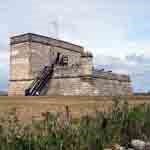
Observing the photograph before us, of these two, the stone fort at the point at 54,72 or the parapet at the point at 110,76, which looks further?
the parapet at the point at 110,76

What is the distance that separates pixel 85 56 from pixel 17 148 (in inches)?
941

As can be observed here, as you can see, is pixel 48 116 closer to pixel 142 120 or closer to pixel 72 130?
Answer: pixel 72 130

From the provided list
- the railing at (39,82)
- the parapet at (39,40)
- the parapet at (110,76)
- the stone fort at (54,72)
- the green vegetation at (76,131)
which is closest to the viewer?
the green vegetation at (76,131)

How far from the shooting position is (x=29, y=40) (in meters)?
31.4

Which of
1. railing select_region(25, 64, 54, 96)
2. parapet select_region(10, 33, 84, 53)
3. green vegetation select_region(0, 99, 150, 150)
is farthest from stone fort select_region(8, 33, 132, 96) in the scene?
green vegetation select_region(0, 99, 150, 150)

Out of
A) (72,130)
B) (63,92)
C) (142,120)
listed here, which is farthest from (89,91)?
(72,130)

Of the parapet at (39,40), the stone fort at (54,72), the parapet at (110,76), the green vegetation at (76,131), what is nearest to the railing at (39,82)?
the stone fort at (54,72)

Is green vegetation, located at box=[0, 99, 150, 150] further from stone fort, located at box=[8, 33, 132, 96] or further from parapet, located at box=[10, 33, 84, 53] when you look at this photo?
parapet, located at box=[10, 33, 84, 53]

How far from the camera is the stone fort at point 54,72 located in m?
29.4

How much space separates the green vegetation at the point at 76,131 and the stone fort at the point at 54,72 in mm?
20554

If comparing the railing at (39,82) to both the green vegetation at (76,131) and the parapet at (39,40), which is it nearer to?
the parapet at (39,40)

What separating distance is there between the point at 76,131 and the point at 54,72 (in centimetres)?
2582

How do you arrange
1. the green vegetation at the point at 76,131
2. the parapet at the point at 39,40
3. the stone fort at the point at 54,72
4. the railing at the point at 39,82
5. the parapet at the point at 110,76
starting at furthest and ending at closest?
the parapet at the point at 39,40, the railing at the point at 39,82, the parapet at the point at 110,76, the stone fort at the point at 54,72, the green vegetation at the point at 76,131

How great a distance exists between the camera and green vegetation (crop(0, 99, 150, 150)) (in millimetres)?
5297
